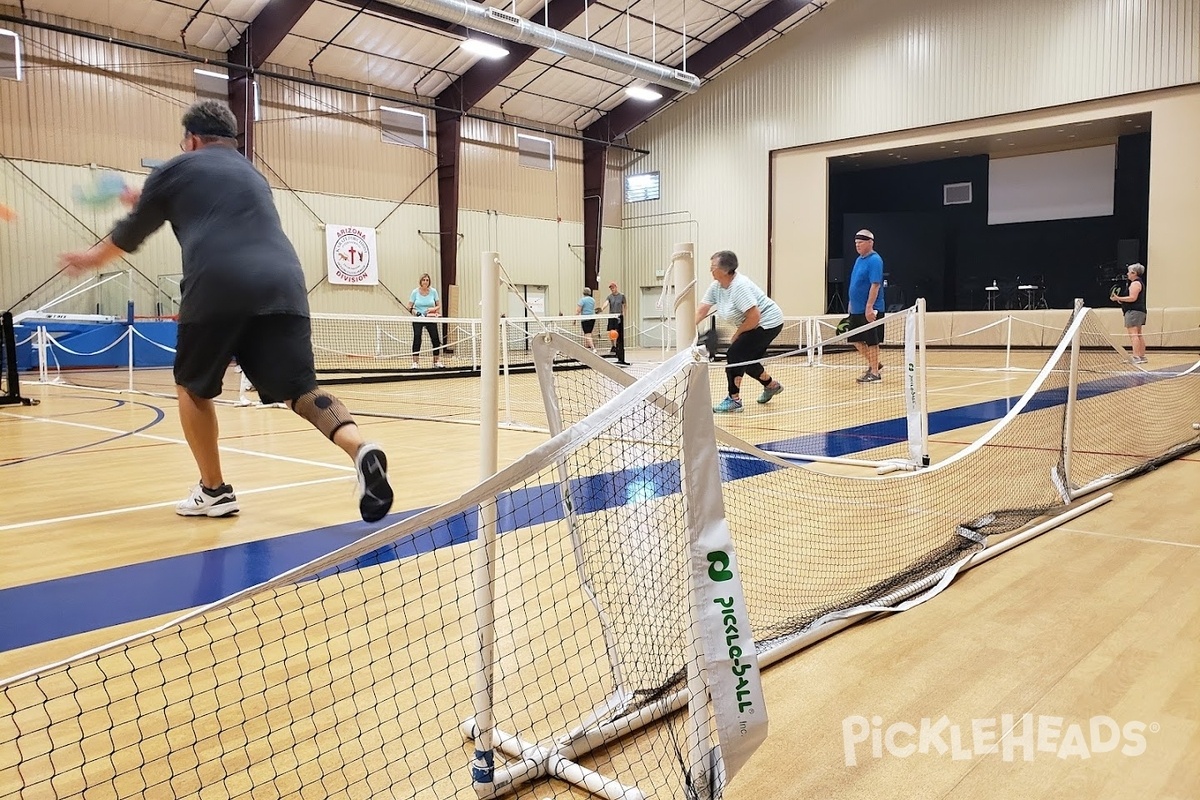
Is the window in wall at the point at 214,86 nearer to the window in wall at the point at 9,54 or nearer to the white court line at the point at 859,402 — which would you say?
the window in wall at the point at 9,54

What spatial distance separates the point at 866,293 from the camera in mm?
10234

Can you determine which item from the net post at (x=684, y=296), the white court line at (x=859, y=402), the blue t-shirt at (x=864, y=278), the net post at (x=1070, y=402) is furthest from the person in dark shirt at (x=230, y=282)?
the blue t-shirt at (x=864, y=278)

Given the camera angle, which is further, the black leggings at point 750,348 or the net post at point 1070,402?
the black leggings at point 750,348

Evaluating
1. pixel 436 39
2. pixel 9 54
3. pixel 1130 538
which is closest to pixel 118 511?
pixel 1130 538

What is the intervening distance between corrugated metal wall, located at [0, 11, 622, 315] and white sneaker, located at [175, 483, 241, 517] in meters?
10.6

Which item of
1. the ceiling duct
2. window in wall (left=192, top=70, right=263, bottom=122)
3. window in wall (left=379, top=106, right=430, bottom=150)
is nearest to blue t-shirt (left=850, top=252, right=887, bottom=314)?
the ceiling duct

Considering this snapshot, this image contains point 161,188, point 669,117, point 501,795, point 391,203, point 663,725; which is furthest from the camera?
point 669,117

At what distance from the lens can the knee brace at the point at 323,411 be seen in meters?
3.48

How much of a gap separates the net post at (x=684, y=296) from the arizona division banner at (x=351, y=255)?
19.5 m

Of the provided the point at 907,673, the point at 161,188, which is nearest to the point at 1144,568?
the point at 907,673

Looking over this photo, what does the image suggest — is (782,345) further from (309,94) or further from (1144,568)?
(1144,568)

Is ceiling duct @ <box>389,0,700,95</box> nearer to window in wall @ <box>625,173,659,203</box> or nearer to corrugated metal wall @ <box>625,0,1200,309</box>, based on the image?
corrugated metal wall @ <box>625,0,1200,309</box>

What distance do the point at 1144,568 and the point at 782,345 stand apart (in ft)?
→ 63.1

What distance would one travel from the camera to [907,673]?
226 cm
